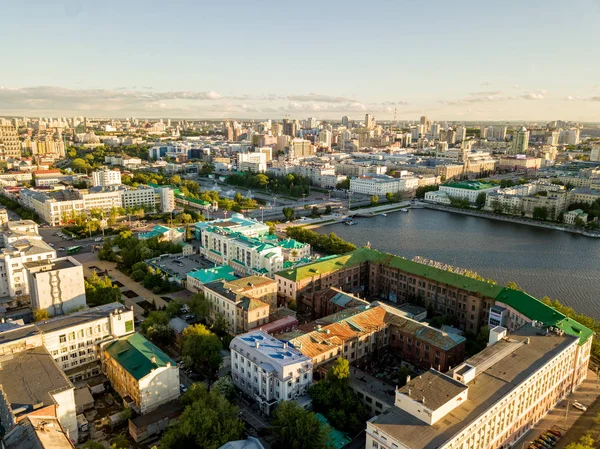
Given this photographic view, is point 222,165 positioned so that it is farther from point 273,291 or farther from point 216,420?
point 216,420

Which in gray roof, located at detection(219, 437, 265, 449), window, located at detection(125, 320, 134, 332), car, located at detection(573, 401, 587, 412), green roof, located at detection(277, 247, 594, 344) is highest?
green roof, located at detection(277, 247, 594, 344)

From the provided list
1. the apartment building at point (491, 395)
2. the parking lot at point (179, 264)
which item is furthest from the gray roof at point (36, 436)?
the parking lot at point (179, 264)

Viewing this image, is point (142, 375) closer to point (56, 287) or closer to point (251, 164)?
point (56, 287)

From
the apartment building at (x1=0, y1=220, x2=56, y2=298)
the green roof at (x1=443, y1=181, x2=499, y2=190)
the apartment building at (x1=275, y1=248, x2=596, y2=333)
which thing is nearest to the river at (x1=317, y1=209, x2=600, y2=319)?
the apartment building at (x1=275, y1=248, x2=596, y2=333)

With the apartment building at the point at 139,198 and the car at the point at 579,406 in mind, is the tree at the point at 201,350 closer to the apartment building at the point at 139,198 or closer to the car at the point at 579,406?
the car at the point at 579,406

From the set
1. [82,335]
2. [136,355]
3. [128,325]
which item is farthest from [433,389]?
[82,335]

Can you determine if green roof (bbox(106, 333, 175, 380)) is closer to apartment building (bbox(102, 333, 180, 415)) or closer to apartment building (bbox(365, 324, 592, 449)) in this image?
apartment building (bbox(102, 333, 180, 415))
